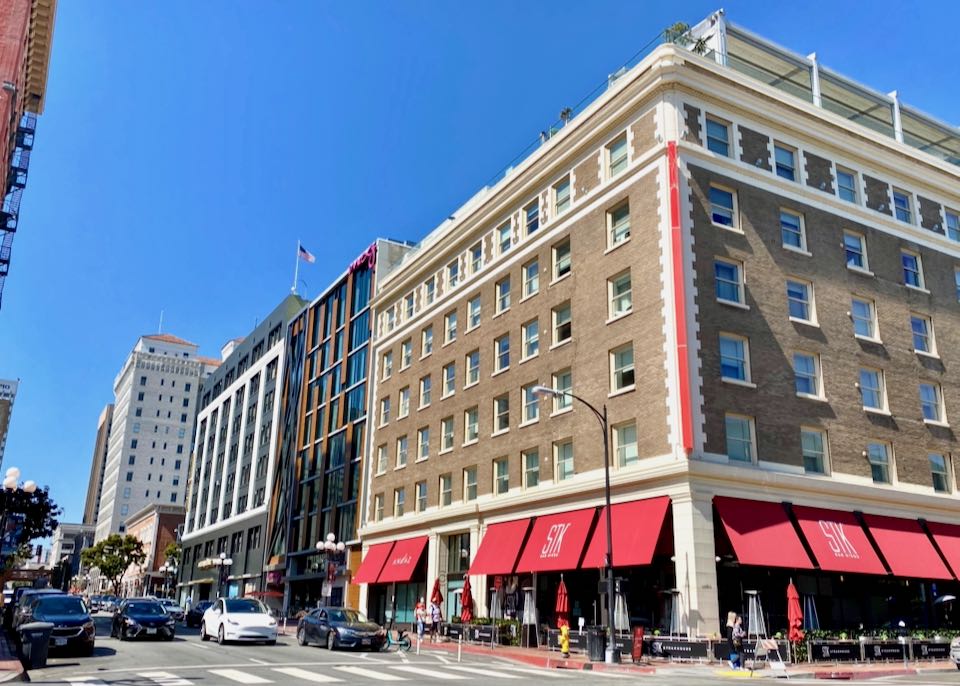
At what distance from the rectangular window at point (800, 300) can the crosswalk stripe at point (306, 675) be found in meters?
22.7

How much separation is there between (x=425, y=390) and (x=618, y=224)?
18321 millimetres

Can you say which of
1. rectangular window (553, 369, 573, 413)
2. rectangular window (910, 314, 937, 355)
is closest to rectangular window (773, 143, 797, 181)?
rectangular window (910, 314, 937, 355)

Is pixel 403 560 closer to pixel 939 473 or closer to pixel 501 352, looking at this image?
pixel 501 352

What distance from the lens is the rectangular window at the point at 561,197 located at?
38281 millimetres

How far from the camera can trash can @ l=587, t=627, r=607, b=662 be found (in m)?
26.2

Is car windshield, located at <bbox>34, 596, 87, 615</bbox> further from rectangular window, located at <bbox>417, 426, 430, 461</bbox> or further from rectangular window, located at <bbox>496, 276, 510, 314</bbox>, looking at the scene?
rectangular window, located at <bbox>496, 276, 510, 314</bbox>

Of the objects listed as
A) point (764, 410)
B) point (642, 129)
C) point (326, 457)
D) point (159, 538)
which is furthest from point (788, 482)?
point (159, 538)

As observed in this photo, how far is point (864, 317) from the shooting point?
35.2m

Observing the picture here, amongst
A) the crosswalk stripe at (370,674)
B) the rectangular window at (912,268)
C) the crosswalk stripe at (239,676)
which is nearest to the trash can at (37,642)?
the crosswalk stripe at (239,676)

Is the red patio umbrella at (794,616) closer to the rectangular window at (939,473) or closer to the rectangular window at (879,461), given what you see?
the rectangular window at (879,461)

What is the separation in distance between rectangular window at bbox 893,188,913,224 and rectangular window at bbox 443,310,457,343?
22.7 m

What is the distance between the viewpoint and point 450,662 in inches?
1013

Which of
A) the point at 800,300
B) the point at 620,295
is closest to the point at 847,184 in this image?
the point at 800,300

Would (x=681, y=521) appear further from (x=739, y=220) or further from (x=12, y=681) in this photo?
(x=12, y=681)
